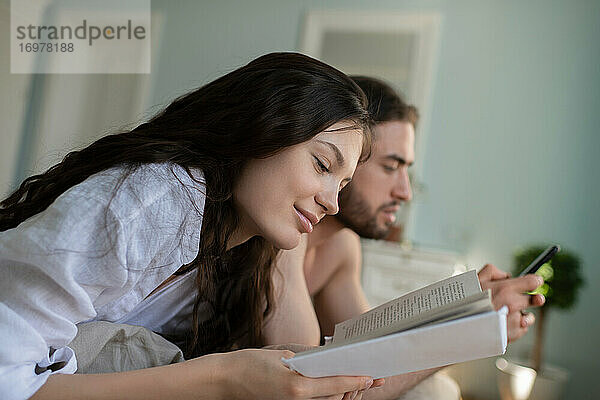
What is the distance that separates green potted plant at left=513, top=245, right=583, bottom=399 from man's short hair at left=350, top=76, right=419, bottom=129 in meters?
1.35

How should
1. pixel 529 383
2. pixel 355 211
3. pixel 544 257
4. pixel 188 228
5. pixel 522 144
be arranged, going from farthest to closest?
pixel 522 144 → pixel 529 383 → pixel 355 211 → pixel 544 257 → pixel 188 228

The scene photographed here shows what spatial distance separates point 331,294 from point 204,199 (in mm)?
807

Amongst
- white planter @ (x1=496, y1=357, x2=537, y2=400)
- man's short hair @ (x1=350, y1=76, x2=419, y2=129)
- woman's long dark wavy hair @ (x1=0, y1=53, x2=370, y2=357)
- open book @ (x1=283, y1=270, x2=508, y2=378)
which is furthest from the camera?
white planter @ (x1=496, y1=357, x2=537, y2=400)

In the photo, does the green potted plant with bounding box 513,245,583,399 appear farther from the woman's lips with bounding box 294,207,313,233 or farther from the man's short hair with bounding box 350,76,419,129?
the woman's lips with bounding box 294,207,313,233

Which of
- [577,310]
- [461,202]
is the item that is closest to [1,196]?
[461,202]

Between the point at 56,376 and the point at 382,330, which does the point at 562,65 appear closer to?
the point at 382,330

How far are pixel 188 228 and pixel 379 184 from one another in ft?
2.89

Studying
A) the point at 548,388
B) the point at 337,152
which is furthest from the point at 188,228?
the point at 548,388

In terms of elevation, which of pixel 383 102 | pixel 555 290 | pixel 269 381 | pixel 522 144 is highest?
pixel 383 102

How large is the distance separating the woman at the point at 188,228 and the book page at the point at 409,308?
0.10 meters

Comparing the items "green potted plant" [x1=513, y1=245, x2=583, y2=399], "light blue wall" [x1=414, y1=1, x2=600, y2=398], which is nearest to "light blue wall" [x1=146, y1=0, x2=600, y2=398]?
"light blue wall" [x1=414, y1=1, x2=600, y2=398]

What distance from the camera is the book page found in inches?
32.8

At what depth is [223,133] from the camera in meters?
1.01

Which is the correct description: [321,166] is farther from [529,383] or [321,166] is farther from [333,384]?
[529,383]
